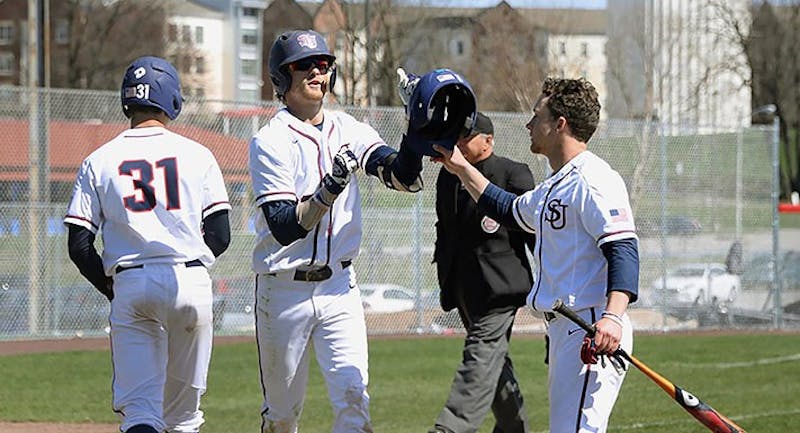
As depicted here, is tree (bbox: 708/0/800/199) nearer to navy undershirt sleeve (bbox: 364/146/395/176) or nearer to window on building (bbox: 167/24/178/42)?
window on building (bbox: 167/24/178/42)

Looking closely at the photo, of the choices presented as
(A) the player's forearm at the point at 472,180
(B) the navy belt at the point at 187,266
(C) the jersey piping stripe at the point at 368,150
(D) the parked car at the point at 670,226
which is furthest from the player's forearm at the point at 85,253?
(D) the parked car at the point at 670,226

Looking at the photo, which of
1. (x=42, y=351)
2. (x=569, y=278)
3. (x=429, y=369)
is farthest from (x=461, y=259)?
(x=42, y=351)

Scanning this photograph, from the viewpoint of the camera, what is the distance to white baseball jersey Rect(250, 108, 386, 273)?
5.93 m

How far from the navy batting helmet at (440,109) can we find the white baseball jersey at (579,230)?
0.52 metres

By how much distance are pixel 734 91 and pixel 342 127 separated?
37.9 m

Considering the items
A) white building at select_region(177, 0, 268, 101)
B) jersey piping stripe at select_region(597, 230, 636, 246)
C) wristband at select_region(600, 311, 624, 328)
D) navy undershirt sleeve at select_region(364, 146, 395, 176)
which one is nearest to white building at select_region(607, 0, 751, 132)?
navy undershirt sleeve at select_region(364, 146, 395, 176)

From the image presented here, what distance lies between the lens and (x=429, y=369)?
1445cm

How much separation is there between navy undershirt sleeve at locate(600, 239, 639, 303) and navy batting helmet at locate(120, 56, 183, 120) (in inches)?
87.7

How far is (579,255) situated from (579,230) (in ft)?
0.35

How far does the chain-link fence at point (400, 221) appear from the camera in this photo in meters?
16.4

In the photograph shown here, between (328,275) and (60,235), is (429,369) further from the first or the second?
(328,275)

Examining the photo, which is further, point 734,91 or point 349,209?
point 734,91

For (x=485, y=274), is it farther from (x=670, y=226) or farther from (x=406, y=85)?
(x=670, y=226)

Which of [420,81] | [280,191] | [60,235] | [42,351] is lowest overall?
[42,351]
